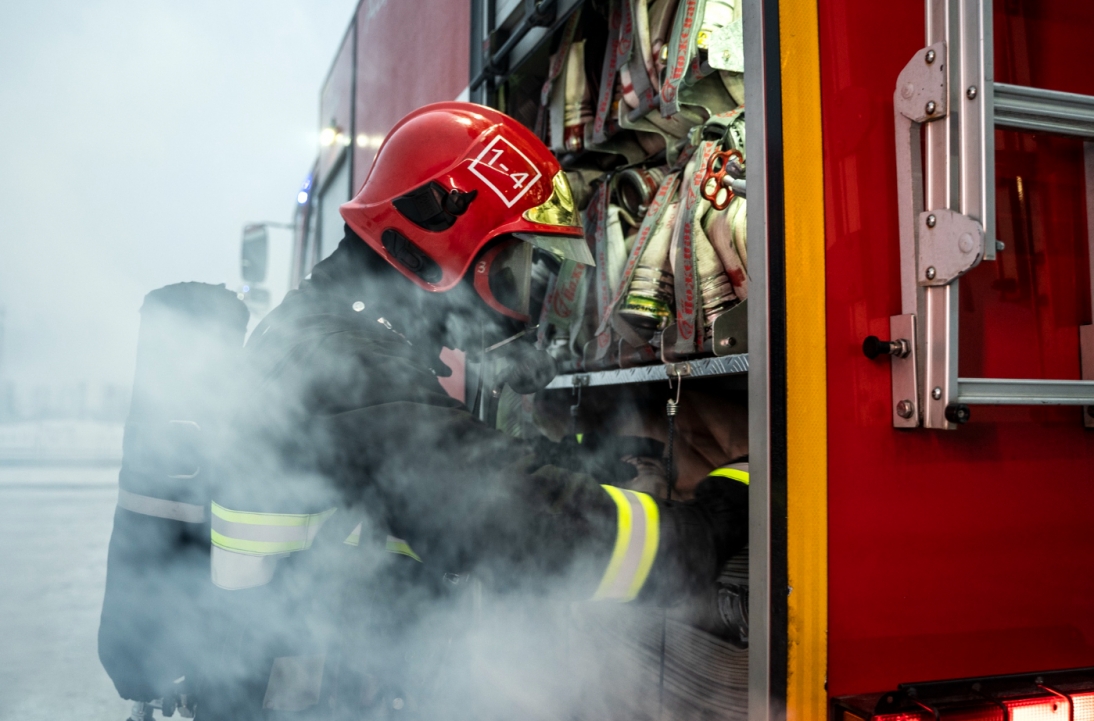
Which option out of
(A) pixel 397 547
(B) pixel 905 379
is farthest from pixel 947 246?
(A) pixel 397 547

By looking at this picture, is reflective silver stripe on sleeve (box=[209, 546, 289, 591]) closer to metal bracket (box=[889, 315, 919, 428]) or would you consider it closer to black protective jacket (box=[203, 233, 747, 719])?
black protective jacket (box=[203, 233, 747, 719])

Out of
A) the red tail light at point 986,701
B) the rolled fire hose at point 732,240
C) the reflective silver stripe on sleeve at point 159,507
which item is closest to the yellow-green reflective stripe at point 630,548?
the red tail light at point 986,701

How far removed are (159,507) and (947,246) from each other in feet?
5.42

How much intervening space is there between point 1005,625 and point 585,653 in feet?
4.14

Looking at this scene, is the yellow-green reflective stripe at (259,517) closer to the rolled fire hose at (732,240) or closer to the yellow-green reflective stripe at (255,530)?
the yellow-green reflective stripe at (255,530)

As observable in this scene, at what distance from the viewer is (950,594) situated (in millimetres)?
1112

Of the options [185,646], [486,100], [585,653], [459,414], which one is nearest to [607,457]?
[585,653]

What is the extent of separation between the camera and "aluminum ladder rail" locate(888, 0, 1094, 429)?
1.02 m

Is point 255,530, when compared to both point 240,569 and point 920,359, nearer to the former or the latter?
point 240,569

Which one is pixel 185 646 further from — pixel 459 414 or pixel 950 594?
pixel 950 594

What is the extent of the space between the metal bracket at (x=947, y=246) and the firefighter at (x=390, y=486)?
580mm

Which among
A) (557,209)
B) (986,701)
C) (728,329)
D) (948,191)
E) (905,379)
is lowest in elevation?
(986,701)

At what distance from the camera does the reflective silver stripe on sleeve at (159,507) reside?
1645 mm

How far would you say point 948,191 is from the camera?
41.0 inches
